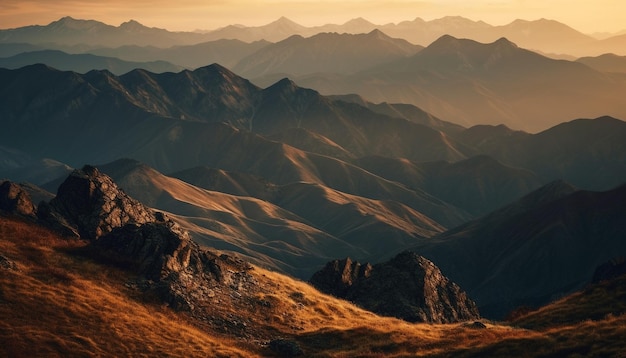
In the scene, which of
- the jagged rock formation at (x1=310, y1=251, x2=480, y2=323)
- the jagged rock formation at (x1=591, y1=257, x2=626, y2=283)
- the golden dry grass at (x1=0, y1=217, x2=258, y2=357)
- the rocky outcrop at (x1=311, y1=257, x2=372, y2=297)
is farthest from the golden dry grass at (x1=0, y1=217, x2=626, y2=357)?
the jagged rock formation at (x1=591, y1=257, x2=626, y2=283)

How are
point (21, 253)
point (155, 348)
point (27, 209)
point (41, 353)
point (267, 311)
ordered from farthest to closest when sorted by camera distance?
1. point (27, 209)
2. point (267, 311)
3. point (21, 253)
4. point (155, 348)
5. point (41, 353)

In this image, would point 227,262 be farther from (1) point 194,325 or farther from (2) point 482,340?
(2) point 482,340

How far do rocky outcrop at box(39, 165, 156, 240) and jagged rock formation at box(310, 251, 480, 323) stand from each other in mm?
27183

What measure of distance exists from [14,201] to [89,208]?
22.3 feet

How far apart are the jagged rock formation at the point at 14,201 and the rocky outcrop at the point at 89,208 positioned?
1335mm

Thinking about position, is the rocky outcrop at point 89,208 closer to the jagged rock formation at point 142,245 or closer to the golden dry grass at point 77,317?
the jagged rock formation at point 142,245

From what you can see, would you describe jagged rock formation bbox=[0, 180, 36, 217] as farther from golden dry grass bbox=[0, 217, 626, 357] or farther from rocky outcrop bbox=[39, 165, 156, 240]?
golden dry grass bbox=[0, 217, 626, 357]

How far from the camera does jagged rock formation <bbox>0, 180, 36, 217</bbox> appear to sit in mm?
68125

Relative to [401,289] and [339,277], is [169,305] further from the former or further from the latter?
[339,277]

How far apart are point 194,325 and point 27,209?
78.0ft

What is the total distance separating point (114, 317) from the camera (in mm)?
52031

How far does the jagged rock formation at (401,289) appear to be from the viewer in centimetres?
8375

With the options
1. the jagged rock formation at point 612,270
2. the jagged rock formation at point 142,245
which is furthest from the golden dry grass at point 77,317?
the jagged rock formation at point 612,270

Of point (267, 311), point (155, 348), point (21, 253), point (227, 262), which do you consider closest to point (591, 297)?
point (267, 311)
